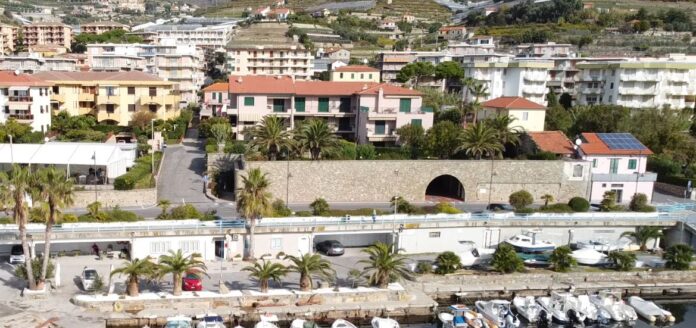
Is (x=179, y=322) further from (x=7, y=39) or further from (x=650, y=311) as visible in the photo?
(x=7, y=39)

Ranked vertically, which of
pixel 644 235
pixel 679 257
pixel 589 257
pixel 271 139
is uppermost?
pixel 271 139

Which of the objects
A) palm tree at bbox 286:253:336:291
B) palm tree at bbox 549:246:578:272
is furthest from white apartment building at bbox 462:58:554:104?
palm tree at bbox 286:253:336:291

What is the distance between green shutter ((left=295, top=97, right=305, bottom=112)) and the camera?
71.1 metres

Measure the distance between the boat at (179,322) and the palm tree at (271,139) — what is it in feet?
77.1

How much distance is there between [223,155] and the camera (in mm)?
59281

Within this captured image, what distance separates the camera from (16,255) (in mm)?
41406

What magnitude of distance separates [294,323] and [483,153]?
3299cm

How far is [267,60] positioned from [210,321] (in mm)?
94708

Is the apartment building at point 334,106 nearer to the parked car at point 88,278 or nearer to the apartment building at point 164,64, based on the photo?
the apartment building at point 164,64

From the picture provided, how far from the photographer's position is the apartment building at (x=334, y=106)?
6925 cm

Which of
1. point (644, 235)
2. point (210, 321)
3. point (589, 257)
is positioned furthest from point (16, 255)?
point (644, 235)

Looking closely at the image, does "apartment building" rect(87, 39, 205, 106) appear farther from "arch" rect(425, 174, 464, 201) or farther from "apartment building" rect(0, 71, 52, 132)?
"arch" rect(425, 174, 464, 201)

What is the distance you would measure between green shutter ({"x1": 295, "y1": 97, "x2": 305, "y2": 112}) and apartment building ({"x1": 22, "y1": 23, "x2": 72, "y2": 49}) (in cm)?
12750

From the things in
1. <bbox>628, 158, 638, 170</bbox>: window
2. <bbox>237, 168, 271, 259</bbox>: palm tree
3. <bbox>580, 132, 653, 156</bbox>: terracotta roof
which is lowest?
<bbox>237, 168, 271, 259</bbox>: palm tree
